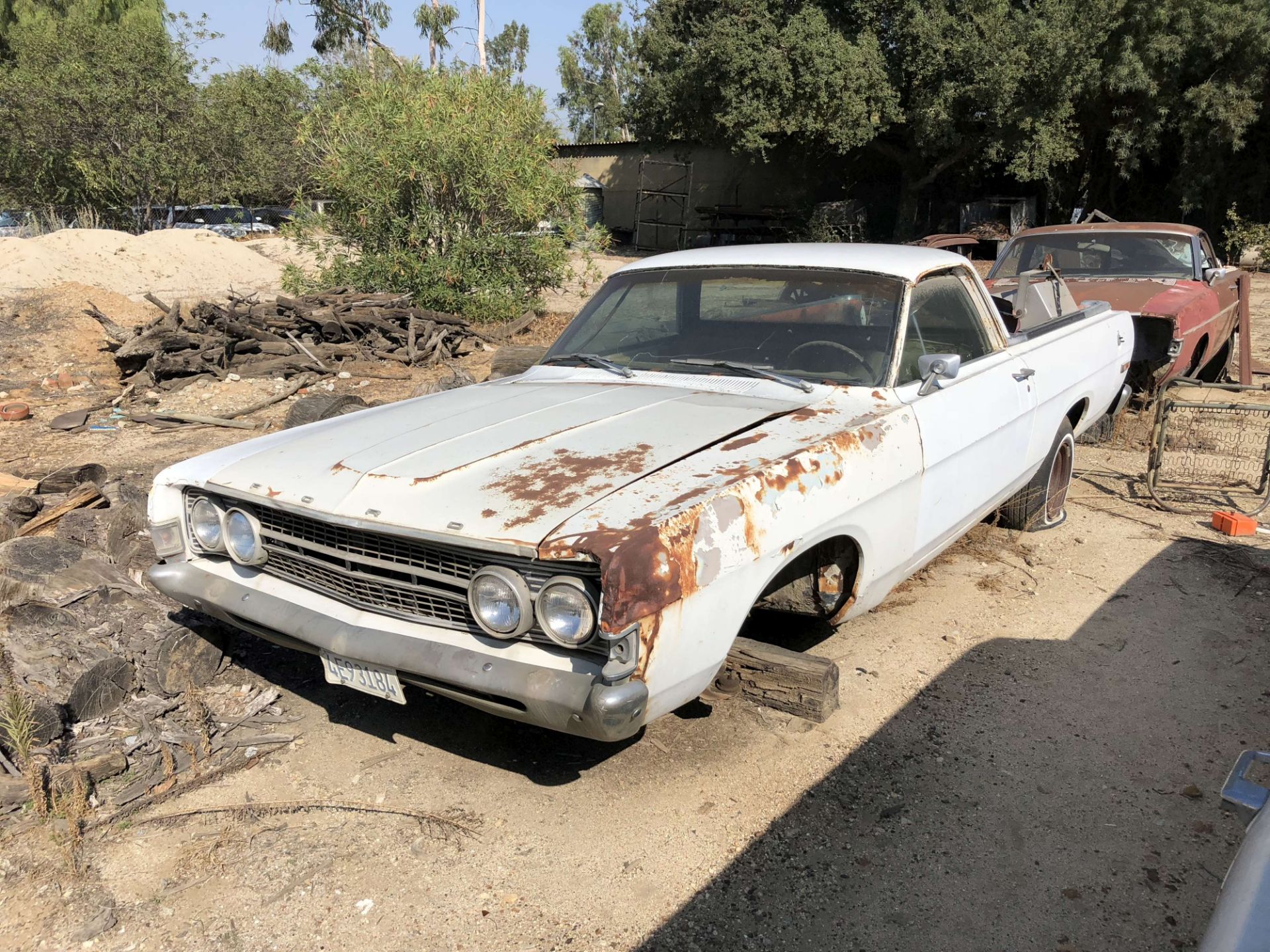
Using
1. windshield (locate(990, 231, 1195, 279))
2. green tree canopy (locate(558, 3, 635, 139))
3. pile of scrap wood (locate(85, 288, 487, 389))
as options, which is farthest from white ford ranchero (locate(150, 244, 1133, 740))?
green tree canopy (locate(558, 3, 635, 139))

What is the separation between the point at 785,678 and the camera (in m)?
3.39

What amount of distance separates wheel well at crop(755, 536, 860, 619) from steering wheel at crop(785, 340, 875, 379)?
0.80 metres

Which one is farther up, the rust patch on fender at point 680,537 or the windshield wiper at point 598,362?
the windshield wiper at point 598,362

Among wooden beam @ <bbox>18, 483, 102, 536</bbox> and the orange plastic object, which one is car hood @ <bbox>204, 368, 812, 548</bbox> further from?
the orange plastic object

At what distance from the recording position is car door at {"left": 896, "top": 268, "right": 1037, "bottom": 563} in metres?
3.71

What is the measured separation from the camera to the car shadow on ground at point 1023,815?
253cm

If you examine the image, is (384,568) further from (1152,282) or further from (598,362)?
(1152,282)

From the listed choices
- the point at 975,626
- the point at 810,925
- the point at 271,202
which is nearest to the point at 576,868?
the point at 810,925

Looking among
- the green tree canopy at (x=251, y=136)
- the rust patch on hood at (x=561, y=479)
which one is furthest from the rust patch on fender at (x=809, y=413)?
the green tree canopy at (x=251, y=136)

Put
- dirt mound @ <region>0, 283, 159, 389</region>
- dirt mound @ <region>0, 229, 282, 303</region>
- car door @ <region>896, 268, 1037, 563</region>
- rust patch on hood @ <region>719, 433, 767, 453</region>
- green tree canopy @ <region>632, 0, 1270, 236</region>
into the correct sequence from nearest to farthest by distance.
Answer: rust patch on hood @ <region>719, 433, 767, 453</region>, car door @ <region>896, 268, 1037, 563</region>, dirt mound @ <region>0, 283, 159, 389</region>, dirt mound @ <region>0, 229, 282, 303</region>, green tree canopy @ <region>632, 0, 1270, 236</region>

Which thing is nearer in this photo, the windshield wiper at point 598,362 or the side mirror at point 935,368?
the side mirror at point 935,368

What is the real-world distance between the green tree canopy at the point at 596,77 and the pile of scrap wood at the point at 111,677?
60.2 metres

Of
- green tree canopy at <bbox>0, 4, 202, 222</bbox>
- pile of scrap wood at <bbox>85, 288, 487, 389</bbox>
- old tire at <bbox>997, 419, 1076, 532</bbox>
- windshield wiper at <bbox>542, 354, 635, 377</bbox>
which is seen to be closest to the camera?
windshield wiper at <bbox>542, 354, 635, 377</bbox>

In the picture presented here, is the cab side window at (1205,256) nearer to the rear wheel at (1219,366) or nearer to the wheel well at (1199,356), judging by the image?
the wheel well at (1199,356)
